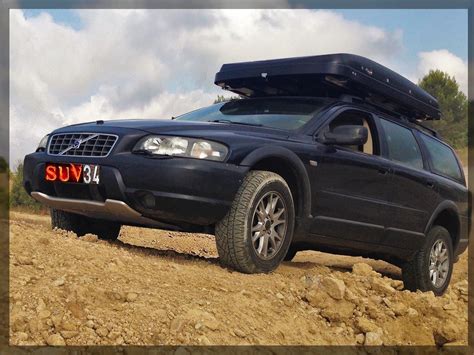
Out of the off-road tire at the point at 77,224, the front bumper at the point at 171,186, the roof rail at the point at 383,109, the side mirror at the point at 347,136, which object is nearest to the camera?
the front bumper at the point at 171,186

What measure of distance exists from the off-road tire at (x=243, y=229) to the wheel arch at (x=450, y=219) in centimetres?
316

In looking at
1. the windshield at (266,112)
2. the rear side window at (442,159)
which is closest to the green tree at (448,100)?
the rear side window at (442,159)

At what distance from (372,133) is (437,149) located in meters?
1.72

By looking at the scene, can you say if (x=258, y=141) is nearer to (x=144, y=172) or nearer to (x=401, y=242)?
(x=144, y=172)

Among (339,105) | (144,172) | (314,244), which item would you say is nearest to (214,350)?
(144,172)

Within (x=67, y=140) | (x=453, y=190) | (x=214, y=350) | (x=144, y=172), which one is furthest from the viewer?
(x=453, y=190)

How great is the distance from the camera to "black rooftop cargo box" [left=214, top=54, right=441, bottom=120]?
618 centimetres

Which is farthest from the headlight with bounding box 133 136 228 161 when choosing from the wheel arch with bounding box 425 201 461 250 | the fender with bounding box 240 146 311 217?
the wheel arch with bounding box 425 201 461 250

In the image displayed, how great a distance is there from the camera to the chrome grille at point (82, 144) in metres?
5.03

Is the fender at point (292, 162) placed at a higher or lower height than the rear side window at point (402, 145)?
lower

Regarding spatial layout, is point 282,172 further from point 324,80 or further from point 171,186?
point 324,80

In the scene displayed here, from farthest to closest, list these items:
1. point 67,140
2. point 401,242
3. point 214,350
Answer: point 401,242 < point 67,140 < point 214,350

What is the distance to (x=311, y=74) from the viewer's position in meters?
6.25

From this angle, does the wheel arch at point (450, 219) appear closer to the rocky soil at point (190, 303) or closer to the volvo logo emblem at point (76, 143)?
the rocky soil at point (190, 303)
